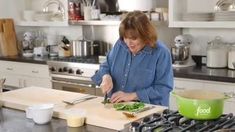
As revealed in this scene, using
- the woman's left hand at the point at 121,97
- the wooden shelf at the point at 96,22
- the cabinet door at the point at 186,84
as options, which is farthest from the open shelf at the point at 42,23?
the woman's left hand at the point at 121,97

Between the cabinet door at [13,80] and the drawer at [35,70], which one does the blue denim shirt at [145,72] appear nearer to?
the drawer at [35,70]

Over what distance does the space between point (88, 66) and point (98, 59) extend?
182 mm

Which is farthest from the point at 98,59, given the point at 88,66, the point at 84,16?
the point at 84,16

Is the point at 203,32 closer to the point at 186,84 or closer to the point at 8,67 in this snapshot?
the point at 186,84

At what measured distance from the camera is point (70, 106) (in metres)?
2.13

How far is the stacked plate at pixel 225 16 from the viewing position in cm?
335

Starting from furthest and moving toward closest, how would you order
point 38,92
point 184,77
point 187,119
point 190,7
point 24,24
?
point 24,24 → point 190,7 → point 184,77 → point 38,92 → point 187,119

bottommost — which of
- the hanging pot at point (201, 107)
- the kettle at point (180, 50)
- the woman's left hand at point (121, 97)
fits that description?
the woman's left hand at point (121, 97)

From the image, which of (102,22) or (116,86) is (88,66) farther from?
(116,86)

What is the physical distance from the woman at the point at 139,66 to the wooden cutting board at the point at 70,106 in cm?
20

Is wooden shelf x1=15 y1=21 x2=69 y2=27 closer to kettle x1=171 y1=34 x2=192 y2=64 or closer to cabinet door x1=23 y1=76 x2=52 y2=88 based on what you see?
cabinet door x1=23 y1=76 x2=52 y2=88

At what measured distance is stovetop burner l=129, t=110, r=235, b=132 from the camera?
1580mm

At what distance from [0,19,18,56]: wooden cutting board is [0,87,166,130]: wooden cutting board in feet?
8.17

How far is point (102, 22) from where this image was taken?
13.7ft
